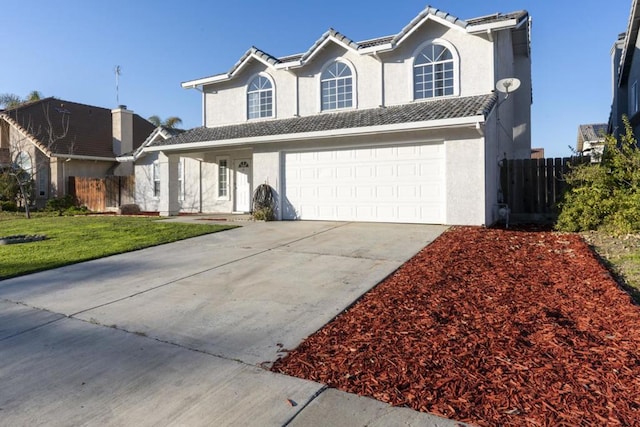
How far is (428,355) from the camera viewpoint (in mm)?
3461

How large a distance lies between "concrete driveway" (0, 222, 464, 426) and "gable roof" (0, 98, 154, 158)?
19.9m

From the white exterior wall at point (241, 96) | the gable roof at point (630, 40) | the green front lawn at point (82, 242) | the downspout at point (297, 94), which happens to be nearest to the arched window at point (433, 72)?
the downspout at point (297, 94)

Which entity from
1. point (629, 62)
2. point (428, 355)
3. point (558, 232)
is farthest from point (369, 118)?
point (629, 62)

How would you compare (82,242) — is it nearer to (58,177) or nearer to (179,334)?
(179,334)

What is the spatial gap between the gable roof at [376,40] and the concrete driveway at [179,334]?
25.4 ft

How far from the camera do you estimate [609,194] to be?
32.7 feet

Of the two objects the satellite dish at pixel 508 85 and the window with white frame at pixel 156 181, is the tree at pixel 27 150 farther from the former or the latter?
the satellite dish at pixel 508 85

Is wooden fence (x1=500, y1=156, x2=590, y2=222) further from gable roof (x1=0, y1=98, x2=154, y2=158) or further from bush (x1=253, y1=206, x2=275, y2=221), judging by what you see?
gable roof (x1=0, y1=98, x2=154, y2=158)

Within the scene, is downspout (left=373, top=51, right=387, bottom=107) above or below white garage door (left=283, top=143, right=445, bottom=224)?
above

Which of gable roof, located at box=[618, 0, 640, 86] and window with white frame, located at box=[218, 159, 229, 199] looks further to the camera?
window with white frame, located at box=[218, 159, 229, 199]

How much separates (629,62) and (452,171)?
38.9ft

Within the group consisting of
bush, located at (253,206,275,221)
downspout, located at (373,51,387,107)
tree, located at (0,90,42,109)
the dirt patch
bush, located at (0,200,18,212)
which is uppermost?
tree, located at (0,90,42,109)

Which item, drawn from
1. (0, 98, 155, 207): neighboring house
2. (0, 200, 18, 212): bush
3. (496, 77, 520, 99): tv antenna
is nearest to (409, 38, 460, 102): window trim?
(496, 77, 520, 99): tv antenna

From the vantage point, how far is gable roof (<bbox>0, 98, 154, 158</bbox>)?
24.1 metres
